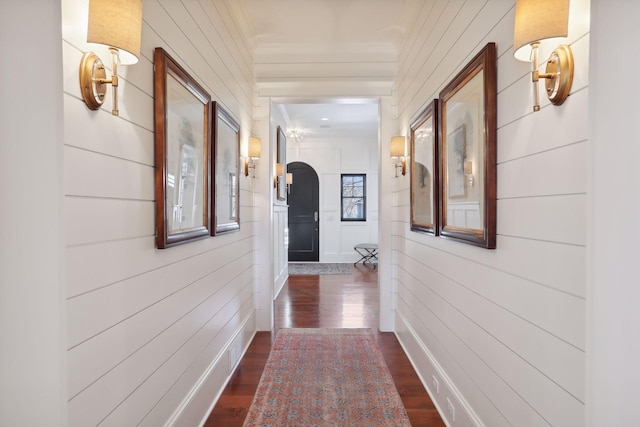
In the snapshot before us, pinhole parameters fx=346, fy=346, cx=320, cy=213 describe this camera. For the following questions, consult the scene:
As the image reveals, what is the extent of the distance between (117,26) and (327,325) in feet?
11.3

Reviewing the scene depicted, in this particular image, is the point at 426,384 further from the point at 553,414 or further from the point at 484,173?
the point at 484,173

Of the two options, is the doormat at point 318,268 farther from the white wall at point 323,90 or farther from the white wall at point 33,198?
the white wall at point 33,198

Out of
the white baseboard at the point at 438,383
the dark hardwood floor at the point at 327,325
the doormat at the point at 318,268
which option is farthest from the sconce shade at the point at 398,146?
the doormat at the point at 318,268

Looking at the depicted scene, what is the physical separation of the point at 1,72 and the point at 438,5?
2.34m

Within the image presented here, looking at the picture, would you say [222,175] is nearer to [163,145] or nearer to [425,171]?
[163,145]

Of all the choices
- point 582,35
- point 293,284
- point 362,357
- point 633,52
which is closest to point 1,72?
point 582,35

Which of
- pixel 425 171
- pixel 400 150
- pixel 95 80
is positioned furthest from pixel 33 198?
pixel 400 150

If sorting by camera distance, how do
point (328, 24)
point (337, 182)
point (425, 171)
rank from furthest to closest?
point (337, 182)
point (328, 24)
point (425, 171)

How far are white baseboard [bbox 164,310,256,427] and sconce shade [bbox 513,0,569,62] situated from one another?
210cm

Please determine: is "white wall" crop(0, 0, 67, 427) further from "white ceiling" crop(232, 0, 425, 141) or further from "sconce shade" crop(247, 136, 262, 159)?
"sconce shade" crop(247, 136, 262, 159)

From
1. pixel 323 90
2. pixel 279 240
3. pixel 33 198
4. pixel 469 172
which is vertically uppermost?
pixel 323 90

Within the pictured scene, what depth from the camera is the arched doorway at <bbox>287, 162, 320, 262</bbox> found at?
8.15 m

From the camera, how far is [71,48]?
0.98 m

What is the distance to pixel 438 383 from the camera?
2189 mm
